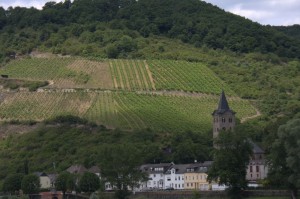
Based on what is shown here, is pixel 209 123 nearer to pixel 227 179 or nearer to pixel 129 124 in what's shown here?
pixel 129 124

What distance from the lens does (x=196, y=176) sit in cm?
14038

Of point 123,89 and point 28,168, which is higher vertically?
point 123,89

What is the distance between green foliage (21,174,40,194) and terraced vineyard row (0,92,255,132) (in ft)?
111

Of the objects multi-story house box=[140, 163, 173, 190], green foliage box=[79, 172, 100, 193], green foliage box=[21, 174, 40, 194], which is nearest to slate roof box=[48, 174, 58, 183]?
green foliage box=[21, 174, 40, 194]

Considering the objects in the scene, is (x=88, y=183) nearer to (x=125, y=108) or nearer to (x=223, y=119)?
(x=223, y=119)

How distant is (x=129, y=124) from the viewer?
170 m

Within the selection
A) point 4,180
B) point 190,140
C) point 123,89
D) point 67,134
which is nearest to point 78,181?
point 4,180

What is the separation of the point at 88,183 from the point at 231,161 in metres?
21.3

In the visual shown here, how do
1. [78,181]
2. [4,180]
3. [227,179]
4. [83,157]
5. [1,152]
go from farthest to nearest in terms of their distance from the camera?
[1,152] < [83,157] < [4,180] < [78,181] < [227,179]

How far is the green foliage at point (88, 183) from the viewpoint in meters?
132

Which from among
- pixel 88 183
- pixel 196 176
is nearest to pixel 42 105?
pixel 196 176

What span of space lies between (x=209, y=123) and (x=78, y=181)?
42.9 metres

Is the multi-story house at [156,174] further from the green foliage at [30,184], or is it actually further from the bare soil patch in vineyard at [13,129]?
the bare soil patch in vineyard at [13,129]

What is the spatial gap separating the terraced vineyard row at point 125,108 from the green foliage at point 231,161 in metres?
44.4
